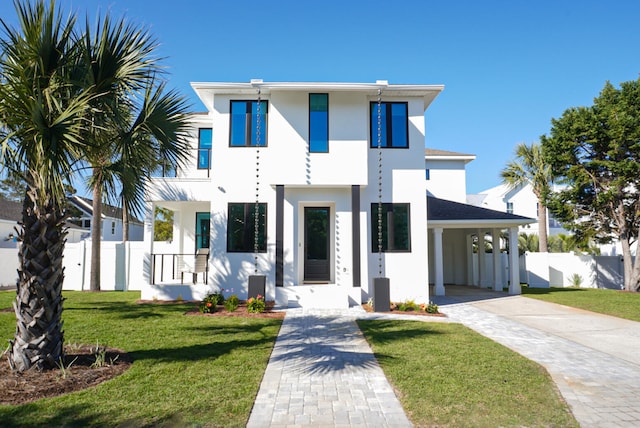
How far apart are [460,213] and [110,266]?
15314mm

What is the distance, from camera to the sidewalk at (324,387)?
4055 mm

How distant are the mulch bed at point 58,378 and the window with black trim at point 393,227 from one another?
A: 8622mm

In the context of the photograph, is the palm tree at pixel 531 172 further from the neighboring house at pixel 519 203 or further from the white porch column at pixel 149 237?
the white porch column at pixel 149 237

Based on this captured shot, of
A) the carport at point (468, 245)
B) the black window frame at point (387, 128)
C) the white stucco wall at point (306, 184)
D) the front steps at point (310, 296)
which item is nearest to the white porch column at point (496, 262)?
the carport at point (468, 245)

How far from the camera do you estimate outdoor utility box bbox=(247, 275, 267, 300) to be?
11.5 m

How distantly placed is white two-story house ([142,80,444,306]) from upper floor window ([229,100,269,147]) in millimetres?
34

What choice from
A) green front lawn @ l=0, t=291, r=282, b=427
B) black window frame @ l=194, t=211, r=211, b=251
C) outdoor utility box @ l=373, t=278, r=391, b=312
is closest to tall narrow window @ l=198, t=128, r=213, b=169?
black window frame @ l=194, t=211, r=211, b=251

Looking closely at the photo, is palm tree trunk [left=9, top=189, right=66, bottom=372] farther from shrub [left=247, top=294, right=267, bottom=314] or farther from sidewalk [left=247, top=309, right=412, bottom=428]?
shrub [left=247, top=294, right=267, bottom=314]

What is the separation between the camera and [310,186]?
40.6 ft

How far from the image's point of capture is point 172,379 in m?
5.05

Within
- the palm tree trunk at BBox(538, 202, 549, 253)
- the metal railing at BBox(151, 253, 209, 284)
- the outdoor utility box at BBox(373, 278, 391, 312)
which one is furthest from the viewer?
the palm tree trunk at BBox(538, 202, 549, 253)

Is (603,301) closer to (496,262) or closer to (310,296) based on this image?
(496,262)

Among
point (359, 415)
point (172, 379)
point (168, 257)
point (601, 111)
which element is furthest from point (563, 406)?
point (601, 111)

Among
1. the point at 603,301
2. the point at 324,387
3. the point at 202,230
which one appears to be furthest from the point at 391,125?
the point at 603,301
